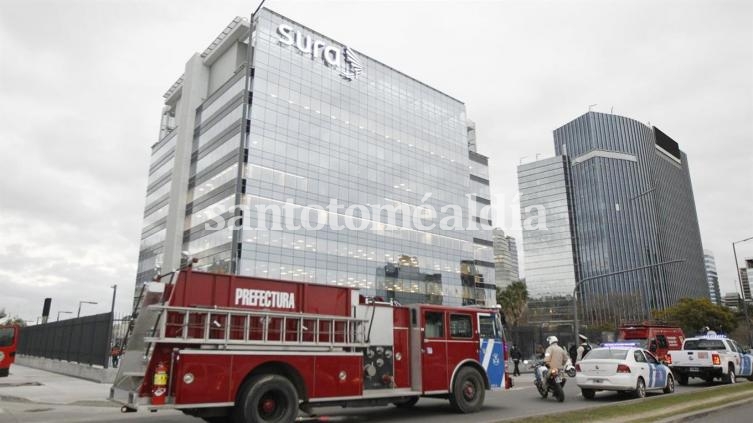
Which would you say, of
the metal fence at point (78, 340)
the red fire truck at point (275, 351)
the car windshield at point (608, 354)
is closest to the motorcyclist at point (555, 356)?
the car windshield at point (608, 354)

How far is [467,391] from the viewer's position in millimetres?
12508

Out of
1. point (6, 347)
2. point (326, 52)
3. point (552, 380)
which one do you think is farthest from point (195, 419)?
point (326, 52)

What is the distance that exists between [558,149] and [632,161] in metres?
21.6

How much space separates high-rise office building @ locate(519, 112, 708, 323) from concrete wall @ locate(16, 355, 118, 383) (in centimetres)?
11155

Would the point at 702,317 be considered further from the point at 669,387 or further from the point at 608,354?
the point at 608,354

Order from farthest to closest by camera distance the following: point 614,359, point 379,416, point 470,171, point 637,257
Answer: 1. point 637,257
2. point 470,171
3. point 614,359
4. point 379,416

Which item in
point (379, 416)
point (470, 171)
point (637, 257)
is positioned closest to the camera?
point (379, 416)

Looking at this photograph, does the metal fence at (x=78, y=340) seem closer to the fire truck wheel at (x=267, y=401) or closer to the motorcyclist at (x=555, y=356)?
the fire truck wheel at (x=267, y=401)

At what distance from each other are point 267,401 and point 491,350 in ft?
21.4

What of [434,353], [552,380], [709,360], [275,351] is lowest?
[552,380]

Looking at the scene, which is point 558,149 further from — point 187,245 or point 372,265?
point 187,245

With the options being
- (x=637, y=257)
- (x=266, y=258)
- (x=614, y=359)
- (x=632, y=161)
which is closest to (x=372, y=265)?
(x=266, y=258)

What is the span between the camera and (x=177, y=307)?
28.1 feet

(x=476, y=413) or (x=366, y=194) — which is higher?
(x=366, y=194)
